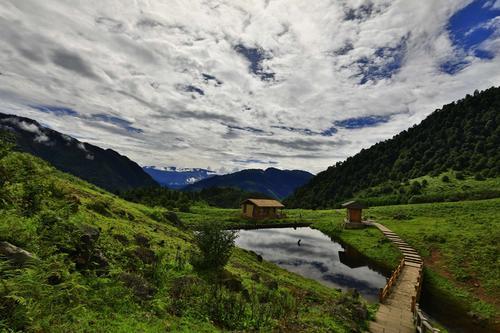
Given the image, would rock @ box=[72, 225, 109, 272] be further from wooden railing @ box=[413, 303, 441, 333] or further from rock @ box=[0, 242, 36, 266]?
wooden railing @ box=[413, 303, 441, 333]

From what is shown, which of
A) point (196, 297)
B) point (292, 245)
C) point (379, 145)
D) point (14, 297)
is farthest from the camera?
point (379, 145)

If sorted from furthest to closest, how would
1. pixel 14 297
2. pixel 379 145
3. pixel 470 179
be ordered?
pixel 379 145
pixel 470 179
pixel 14 297

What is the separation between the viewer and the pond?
33.3 m

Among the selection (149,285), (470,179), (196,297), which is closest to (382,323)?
(196,297)

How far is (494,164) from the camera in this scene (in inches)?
3974

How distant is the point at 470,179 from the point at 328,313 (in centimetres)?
10442

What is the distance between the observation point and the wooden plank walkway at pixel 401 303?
19.6 meters

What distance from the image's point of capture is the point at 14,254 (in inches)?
356

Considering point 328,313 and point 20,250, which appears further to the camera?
point 328,313

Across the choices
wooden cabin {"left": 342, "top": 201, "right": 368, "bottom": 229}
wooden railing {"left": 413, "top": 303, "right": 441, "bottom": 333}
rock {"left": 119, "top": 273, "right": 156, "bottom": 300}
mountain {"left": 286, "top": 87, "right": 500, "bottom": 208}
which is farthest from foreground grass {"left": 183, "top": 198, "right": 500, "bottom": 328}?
mountain {"left": 286, "top": 87, "right": 500, "bottom": 208}

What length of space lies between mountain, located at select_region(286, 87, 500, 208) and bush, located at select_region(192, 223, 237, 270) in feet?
358

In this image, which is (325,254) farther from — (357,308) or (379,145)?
(379,145)

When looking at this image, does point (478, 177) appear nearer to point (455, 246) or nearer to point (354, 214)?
point (354, 214)

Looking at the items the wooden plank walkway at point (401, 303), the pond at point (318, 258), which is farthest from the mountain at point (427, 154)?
the wooden plank walkway at point (401, 303)
